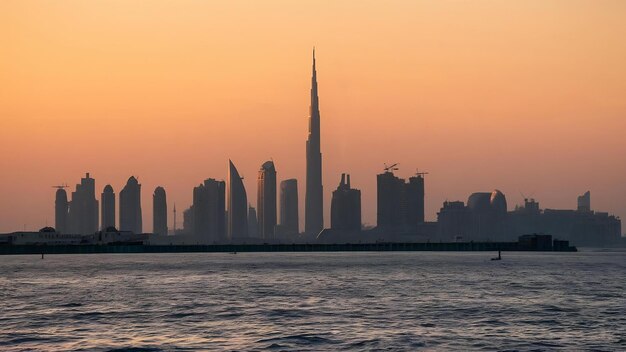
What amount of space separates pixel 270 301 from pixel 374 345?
1398 inches

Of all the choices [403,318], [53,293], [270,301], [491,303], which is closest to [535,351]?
[403,318]

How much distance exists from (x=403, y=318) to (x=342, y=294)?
2822 centimetres

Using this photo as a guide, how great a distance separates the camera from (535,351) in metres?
60.1

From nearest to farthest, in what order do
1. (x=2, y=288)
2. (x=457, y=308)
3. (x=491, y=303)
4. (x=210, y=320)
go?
(x=210, y=320), (x=457, y=308), (x=491, y=303), (x=2, y=288)

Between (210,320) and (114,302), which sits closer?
(210,320)

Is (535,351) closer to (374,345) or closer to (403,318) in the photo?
(374,345)

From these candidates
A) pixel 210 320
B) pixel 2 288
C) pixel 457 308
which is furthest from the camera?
pixel 2 288

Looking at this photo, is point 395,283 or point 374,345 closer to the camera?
point 374,345

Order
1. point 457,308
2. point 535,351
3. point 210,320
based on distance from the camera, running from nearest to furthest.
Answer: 1. point 535,351
2. point 210,320
3. point 457,308

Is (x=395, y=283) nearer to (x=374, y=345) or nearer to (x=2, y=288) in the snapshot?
(x=2, y=288)

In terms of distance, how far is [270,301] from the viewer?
317 ft

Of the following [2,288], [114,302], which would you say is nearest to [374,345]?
[114,302]

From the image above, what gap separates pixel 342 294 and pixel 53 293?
1354 inches

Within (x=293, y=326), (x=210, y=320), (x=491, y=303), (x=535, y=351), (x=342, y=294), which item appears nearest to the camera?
(x=535, y=351)
